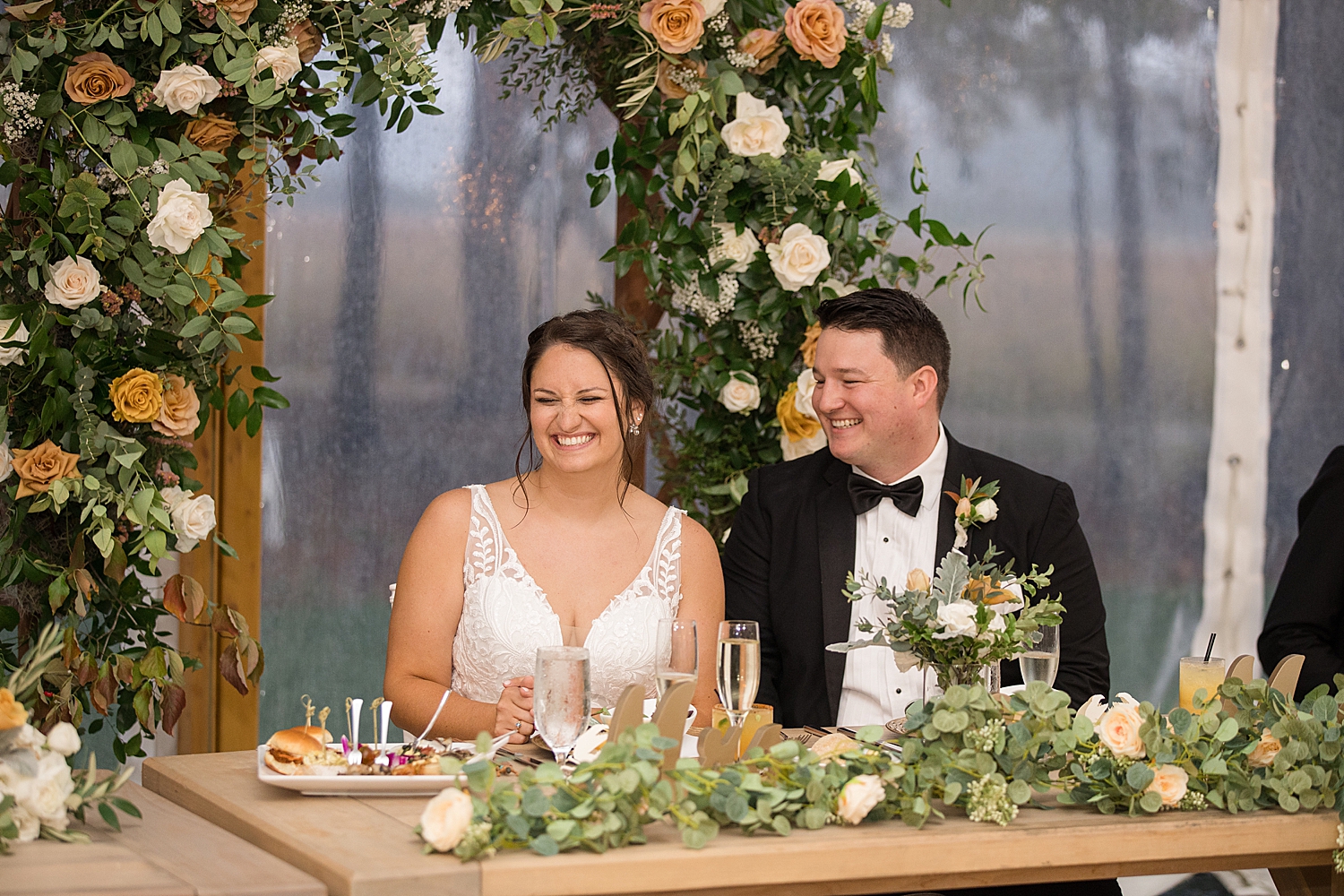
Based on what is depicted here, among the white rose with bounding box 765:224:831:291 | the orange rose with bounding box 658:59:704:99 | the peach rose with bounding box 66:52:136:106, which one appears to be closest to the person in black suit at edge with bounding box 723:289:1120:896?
the white rose with bounding box 765:224:831:291

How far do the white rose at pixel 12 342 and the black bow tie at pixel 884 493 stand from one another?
1648 mm

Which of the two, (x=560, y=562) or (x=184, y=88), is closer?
(x=184, y=88)

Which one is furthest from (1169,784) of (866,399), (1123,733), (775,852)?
(866,399)

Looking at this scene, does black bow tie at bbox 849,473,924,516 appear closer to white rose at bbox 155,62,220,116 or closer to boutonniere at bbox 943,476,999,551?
boutonniere at bbox 943,476,999,551

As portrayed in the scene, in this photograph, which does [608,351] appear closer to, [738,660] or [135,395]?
[135,395]

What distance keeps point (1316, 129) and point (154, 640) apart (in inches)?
143

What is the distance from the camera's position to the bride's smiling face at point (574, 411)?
8.92 feet

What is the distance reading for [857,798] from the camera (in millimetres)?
1633

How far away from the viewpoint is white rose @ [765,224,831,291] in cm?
314

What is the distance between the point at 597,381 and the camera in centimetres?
274

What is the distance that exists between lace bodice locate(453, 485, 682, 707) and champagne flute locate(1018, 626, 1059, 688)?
790 millimetres

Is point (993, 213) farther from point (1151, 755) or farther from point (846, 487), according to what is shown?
point (1151, 755)

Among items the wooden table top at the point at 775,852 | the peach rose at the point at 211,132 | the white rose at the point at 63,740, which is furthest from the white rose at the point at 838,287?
the white rose at the point at 63,740

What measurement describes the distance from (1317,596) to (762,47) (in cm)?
171
